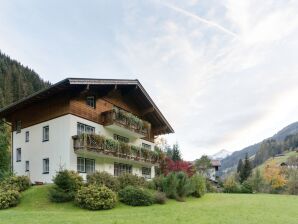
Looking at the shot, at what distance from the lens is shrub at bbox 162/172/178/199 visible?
96.3 ft

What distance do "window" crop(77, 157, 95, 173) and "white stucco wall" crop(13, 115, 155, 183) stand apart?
347 mm

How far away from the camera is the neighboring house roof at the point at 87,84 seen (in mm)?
28094

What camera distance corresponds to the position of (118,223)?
51.6ft

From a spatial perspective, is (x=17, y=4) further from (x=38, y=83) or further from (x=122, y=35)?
(x=38, y=83)

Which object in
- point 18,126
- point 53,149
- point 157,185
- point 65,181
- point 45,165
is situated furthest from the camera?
point 18,126

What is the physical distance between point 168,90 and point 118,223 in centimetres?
1852

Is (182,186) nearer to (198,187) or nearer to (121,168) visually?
(198,187)

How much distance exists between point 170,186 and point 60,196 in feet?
30.3

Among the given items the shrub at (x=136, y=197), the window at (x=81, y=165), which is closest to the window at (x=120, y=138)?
the window at (x=81, y=165)

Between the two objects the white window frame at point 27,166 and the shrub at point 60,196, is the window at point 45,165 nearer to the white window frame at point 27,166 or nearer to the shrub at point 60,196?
the white window frame at point 27,166

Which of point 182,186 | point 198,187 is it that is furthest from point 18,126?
point 198,187

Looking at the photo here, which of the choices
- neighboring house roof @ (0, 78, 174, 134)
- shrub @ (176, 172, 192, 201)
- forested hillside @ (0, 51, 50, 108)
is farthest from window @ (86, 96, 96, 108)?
forested hillside @ (0, 51, 50, 108)

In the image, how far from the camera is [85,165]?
99.5ft

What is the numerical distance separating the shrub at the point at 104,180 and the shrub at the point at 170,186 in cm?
427
